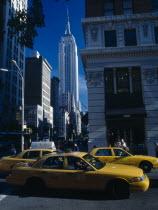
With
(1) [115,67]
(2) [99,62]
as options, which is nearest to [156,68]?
(1) [115,67]

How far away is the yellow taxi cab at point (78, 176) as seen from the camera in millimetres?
6254

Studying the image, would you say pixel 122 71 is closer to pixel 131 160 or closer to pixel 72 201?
pixel 131 160

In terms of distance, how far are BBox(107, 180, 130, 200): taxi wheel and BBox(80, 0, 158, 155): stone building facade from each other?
487 inches

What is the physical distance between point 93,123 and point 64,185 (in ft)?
41.4

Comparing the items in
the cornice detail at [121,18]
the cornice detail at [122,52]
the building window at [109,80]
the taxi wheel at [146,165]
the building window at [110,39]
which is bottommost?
the taxi wheel at [146,165]

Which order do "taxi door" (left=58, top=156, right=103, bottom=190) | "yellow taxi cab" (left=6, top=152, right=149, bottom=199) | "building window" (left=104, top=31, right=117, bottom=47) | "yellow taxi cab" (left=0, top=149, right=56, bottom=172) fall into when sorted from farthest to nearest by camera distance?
"building window" (left=104, top=31, right=117, bottom=47), "yellow taxi cab" (left=0, top=149, right=56, bottom=172), "taxi door" (left=58, top=156, right=103, bottom=190), "yellow taxi cab" (left=6, top=152, right=149, bottom=199)

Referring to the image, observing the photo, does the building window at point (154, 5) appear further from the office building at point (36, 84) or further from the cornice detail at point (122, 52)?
the office building at point (36, 84)

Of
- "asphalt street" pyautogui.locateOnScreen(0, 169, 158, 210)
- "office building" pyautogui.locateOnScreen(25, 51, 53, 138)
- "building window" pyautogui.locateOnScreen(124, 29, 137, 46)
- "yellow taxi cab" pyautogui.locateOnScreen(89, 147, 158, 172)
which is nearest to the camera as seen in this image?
"asphalt street" pyautogui.locateOnScreen(0, 169, 158, 210)

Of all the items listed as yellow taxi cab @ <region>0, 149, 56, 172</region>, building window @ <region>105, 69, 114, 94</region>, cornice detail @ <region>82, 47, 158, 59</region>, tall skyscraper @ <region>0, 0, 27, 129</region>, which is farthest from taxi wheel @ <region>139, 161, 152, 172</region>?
tall skyscraper @ <region>0, 0, 27, 129</region>

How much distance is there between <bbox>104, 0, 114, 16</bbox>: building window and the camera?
2170 cm

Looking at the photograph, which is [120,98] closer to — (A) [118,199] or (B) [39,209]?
(A) [118,199]

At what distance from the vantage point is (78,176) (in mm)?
6602

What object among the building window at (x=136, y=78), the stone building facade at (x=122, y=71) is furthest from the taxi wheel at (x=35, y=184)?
the building window at (x=136, y=78)

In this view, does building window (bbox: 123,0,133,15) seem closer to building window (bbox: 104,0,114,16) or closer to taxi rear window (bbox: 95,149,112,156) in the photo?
building window (bbox: 104,0,114,16)
